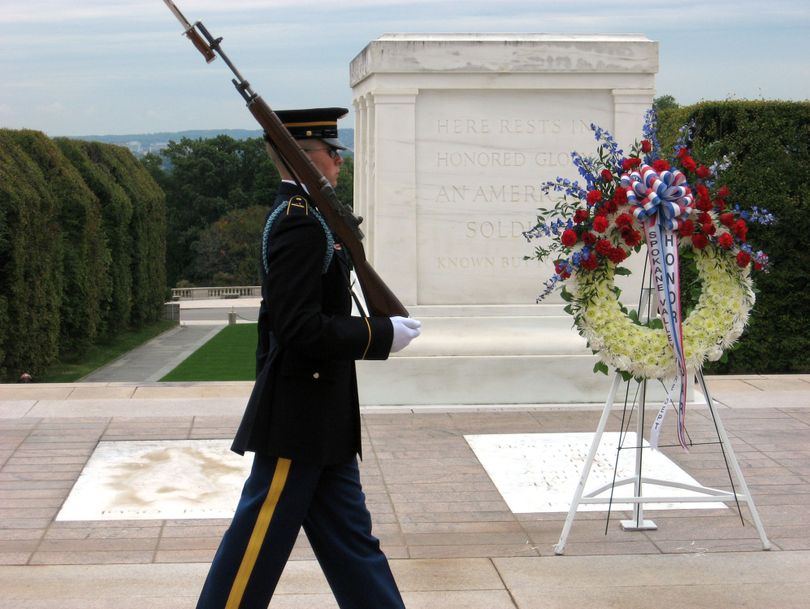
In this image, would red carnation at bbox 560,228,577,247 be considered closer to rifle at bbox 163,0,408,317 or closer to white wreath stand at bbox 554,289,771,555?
white wreath stand at bbox 554,289,771,555

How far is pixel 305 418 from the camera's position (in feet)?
10.5

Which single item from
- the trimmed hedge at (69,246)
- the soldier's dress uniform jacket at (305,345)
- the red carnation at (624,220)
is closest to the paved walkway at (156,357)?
the trimmed hedge at (69,246)

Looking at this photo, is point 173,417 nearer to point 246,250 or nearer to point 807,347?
point 807,347

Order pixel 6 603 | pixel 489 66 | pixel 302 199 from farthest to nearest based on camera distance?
pixel 489 66
pixel 6 603
pixel 302 199

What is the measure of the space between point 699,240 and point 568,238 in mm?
487

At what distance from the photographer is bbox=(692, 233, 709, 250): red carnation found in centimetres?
438

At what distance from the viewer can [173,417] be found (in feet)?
22.2

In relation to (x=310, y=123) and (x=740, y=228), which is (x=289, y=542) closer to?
(x=310, y=123)

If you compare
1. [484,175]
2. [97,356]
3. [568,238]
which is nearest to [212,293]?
[97,356]

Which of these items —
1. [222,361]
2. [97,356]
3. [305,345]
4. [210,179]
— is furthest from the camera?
[210,179]

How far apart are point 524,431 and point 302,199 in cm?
361

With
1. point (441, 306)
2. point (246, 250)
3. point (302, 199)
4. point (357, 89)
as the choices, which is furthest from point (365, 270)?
point (246, 250)

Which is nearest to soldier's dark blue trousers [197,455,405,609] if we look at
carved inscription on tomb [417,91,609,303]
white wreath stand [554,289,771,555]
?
white wreath stand [554,289,771,555]

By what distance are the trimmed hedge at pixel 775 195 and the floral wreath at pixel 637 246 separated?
7160mm
